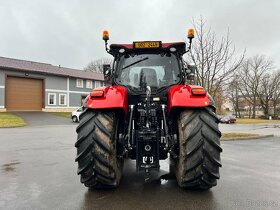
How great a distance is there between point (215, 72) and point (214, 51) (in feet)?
3.50

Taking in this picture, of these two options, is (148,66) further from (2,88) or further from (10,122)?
(2,88)

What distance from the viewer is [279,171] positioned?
19.4ft

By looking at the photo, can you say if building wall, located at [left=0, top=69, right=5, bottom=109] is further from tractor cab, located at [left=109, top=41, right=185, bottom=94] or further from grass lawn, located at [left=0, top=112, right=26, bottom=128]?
tractor cab, located at [left=109, top=41, right=185, bottom=94]

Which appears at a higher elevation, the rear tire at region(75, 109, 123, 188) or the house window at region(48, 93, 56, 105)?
the house window at region(48, 93, 56, 105)

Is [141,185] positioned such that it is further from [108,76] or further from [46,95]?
[46,95]

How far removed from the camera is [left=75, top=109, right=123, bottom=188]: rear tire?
12.4 ft

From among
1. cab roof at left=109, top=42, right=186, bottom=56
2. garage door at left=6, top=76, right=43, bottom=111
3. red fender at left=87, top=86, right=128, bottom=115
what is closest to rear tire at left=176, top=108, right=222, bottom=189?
red fender at left=87, top=86, right=128, bottom=115

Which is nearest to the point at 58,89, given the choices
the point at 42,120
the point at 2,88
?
the point at 2,88

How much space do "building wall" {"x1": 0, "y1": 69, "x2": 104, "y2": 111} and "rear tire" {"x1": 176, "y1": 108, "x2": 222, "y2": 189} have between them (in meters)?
33.6

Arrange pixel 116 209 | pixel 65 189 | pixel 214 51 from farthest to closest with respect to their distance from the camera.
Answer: pixel 214 51
pixel 65 189
pixel 116 209

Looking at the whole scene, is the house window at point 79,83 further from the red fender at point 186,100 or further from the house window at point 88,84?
the red fender at point 186,100

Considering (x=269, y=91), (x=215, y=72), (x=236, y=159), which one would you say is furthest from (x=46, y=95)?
(x=269, y=91)

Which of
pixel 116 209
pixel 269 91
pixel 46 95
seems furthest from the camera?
pixel 269 91

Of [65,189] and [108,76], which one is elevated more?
[108,76]
